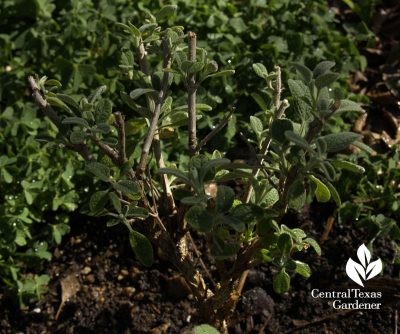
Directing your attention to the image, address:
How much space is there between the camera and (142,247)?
1.82m

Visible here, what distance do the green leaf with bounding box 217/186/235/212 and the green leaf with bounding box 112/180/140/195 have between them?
24cm

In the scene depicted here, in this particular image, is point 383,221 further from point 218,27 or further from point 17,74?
point 17,74

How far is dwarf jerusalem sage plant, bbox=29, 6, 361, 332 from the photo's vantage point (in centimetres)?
158

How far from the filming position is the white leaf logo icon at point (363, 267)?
7.70 feet

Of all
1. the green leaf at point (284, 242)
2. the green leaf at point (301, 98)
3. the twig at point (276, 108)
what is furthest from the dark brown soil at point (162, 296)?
the green leaf at point (301, 98)

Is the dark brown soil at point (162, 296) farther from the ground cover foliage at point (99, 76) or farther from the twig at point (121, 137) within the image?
the twig at point (121, 137)

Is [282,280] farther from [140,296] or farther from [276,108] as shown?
[140,296]

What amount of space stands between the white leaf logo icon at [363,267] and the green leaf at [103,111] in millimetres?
1107

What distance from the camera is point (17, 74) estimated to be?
3.05 metres

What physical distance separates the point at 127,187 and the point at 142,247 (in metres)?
0.22

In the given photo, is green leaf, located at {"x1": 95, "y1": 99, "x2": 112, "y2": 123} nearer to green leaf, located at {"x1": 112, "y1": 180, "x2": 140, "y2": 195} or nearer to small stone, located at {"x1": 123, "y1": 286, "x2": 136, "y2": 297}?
green leaf, located at {"x1": 112, "y1": 180, "x2": 140, "y2": 195}

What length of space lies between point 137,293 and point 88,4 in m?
1.46

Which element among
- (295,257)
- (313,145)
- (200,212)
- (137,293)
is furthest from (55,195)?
(313,145)

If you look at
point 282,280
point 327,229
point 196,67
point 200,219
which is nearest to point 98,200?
point 200,219
